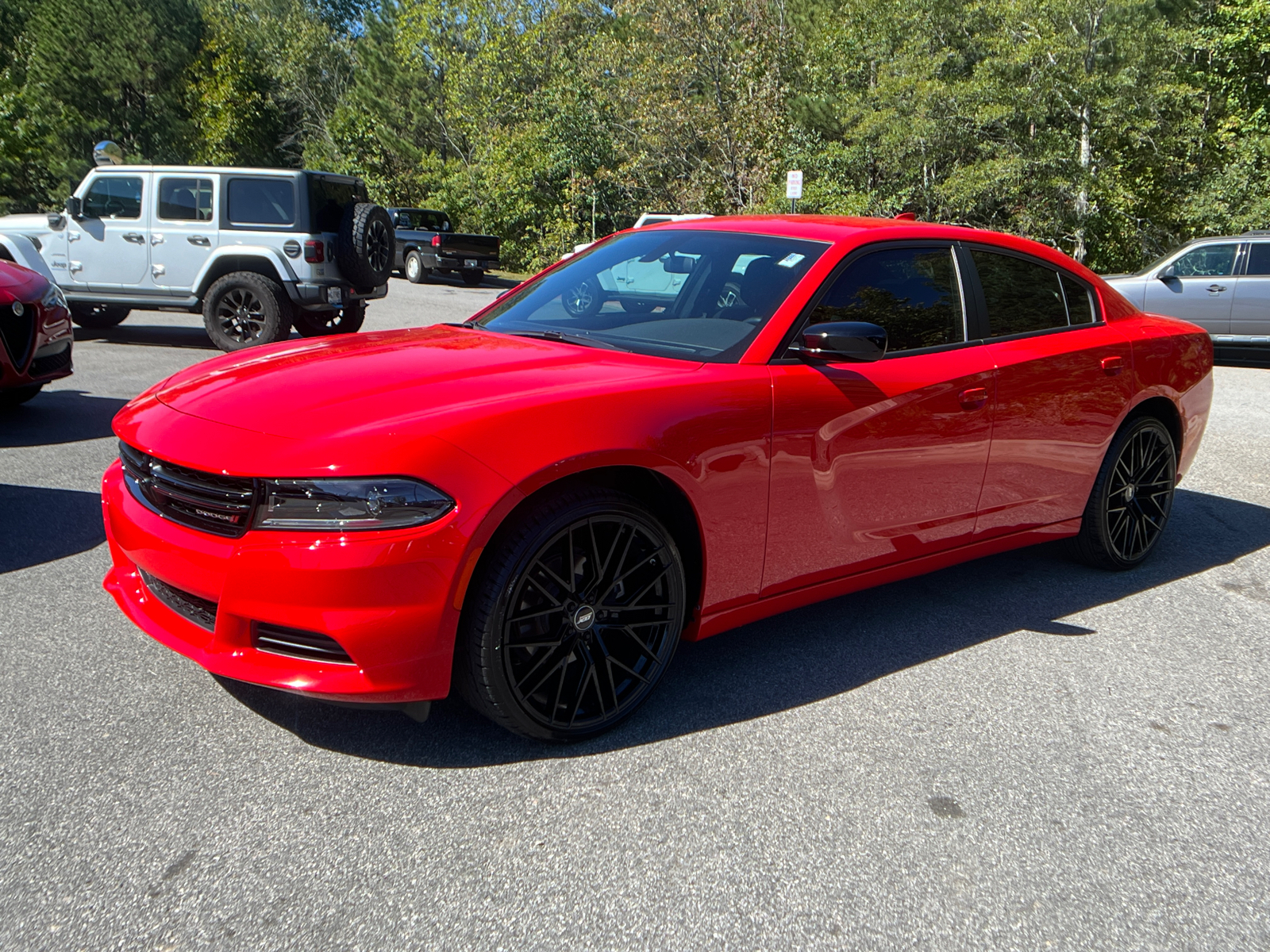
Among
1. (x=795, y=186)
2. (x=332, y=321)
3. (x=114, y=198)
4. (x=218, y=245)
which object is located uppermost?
(x=795, y=186)

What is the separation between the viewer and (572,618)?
3.08 m

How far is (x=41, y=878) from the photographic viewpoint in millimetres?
2408

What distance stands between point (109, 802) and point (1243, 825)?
3.00 m

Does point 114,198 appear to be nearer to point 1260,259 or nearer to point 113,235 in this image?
point 113,235

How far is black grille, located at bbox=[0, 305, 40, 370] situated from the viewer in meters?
6.87

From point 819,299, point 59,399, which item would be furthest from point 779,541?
point 59,399

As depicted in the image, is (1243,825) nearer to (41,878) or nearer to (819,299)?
(819,299)

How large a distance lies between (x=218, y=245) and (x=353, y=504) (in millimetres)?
10081

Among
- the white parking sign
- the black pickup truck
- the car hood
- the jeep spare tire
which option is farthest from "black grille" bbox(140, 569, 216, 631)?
the black pickup truck

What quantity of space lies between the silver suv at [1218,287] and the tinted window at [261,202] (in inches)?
430

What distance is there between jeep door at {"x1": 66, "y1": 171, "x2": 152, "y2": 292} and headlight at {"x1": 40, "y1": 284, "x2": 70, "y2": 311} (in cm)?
473

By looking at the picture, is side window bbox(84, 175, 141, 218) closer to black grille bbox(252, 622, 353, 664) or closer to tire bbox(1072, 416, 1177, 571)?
black grille bbox(252, 622, 353, 664)

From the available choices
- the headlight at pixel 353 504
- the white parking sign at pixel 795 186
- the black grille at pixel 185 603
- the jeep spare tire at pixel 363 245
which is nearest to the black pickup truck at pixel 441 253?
the white parking sign at pixel 795 186

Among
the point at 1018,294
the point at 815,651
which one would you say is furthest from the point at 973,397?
Result: the point at 815,651
